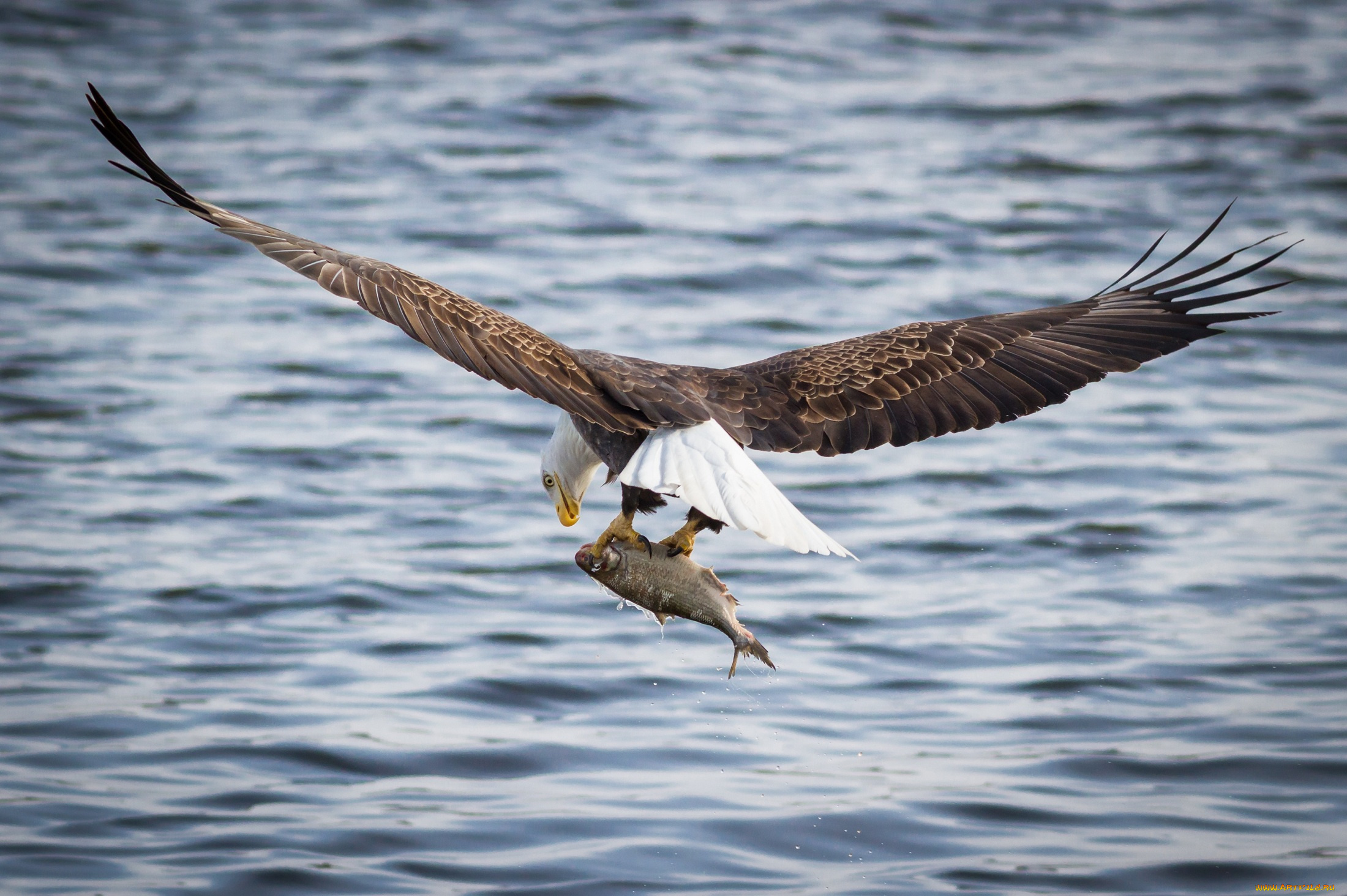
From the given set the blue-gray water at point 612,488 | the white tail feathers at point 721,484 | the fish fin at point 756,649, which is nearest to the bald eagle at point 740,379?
the white tail feathers at point 721,484

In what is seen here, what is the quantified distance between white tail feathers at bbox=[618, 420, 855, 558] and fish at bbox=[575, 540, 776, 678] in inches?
8.8

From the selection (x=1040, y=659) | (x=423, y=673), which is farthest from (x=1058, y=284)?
(x=423, y=673)

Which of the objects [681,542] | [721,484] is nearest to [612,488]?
[681,542]

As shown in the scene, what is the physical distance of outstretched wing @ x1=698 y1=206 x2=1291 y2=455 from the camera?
514 cm

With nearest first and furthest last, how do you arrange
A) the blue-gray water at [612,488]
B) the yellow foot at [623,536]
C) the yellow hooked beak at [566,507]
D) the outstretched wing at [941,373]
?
the yellow foot at [623,536] → the outstretched wing at [941,373] → the yellow hooked beak at [566,507] → the blue-gray water at [612,488]

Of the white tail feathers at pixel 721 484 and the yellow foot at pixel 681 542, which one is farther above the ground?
the white tail feathers at pixel 721 484

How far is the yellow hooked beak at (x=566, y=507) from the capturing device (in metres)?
5.27

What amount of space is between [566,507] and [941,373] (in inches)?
50.9

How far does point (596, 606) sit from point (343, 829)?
7.81ft

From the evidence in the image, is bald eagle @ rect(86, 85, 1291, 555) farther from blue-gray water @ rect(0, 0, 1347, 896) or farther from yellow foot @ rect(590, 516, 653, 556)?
blue-gray water @ rect(0, 0, 1347, 896)

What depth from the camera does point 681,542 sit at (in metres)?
4.64

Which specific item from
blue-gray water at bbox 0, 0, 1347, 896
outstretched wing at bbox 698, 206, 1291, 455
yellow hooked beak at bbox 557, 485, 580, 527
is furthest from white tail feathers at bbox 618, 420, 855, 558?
blue-gray water at bbox 0, 0, 1347, 896

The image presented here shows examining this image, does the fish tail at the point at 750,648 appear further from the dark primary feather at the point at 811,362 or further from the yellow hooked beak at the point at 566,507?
the yellow hooked beak at the point at 566,507

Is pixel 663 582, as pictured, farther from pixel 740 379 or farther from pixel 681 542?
pixel 740 379
